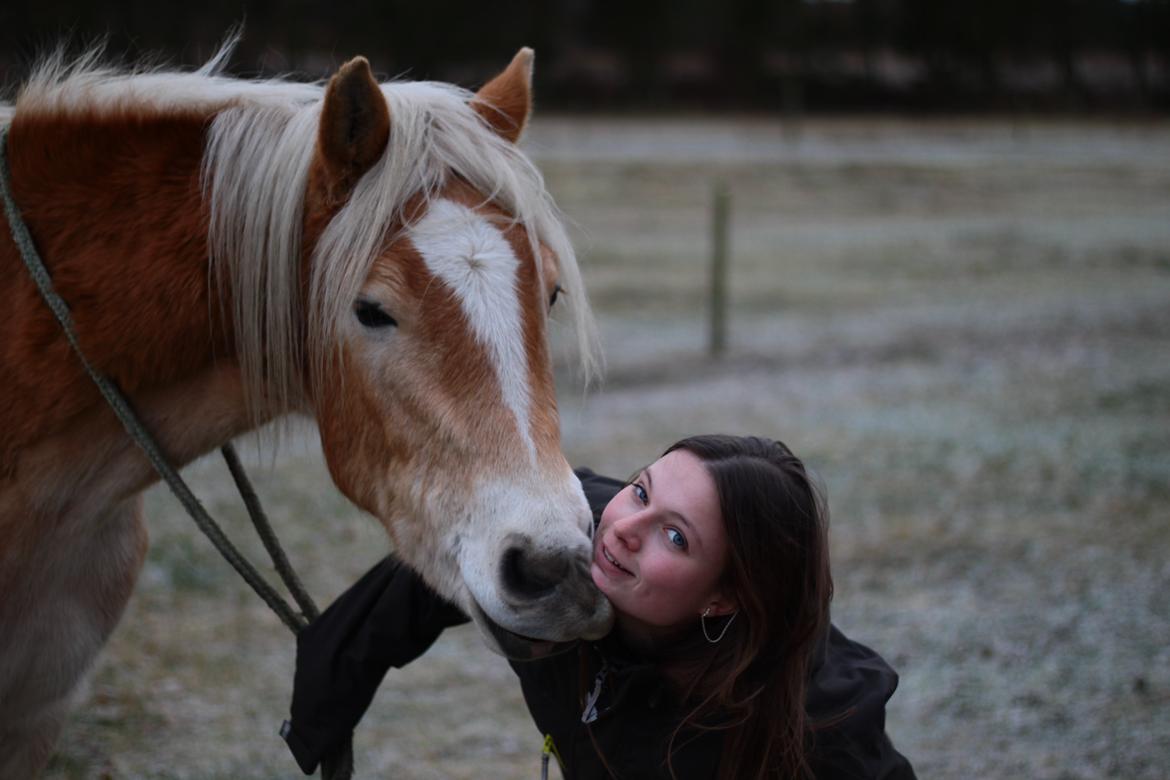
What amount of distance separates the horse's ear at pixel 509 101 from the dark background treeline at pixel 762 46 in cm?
2027

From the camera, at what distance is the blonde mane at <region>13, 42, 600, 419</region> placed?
2.05 m

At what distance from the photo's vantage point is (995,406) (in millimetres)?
7742

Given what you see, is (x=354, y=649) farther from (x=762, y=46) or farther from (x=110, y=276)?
(x=762, y=46)

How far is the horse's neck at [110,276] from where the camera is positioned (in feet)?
6.96

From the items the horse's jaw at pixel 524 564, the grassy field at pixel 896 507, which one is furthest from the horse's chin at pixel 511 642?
the grassy field at pixel 896 507

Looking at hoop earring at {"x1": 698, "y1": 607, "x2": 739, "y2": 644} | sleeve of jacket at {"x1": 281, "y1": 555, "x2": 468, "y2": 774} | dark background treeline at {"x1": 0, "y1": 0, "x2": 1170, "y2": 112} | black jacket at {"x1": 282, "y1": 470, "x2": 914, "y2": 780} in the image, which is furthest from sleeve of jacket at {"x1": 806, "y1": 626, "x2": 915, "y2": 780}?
dark background treeline at {"x1": 0, "y1": 0, "x2": 1170, "y2": 112}

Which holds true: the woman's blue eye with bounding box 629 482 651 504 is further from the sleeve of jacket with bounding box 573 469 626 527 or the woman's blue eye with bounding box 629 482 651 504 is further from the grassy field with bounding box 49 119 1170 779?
the grassy field with bounding box 49 119 1170 779

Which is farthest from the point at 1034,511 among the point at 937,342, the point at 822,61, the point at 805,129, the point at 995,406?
the point at 822,61

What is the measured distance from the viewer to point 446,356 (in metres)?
1.96

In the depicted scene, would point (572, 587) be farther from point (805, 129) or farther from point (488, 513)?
point (805, 129)

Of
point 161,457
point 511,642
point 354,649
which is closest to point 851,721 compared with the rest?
point 511,642

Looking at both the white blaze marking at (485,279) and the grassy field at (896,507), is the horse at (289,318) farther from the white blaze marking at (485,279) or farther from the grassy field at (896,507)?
the grassy field at (896,507)

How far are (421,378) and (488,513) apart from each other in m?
0.28

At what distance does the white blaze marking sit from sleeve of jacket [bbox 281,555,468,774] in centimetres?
55
